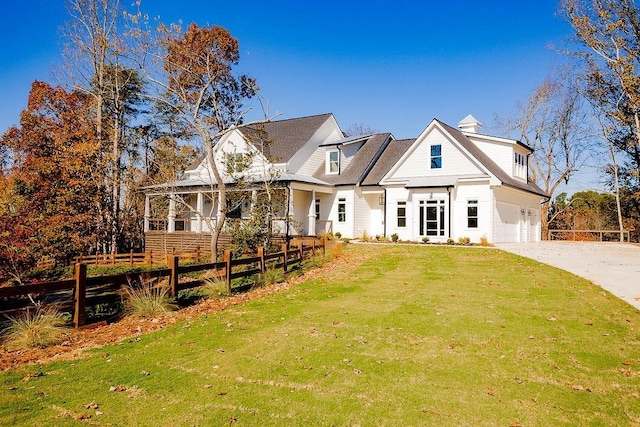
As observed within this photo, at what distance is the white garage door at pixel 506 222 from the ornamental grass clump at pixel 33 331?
21.8 m

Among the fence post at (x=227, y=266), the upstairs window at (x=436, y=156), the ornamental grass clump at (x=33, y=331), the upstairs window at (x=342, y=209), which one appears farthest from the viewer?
the upstairs window at (x=342, y=209)

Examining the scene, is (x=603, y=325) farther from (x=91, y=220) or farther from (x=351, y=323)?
(x=91, y=220)

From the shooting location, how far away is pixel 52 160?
74.9ft

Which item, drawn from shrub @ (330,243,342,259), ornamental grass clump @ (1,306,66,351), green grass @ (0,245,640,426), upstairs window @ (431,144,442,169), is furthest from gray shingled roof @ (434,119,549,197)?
ornamental grass clump @ (1,306,66,351)

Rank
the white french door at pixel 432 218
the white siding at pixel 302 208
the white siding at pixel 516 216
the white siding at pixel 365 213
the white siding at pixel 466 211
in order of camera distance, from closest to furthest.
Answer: the white siding at pixel 466 211 < the white siding at pixel 516 216 < the white french door at pixel 432 218 < the white siding at pixel 302 208 < the white siding at pixel 365 213

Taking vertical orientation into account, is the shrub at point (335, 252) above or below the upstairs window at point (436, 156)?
below

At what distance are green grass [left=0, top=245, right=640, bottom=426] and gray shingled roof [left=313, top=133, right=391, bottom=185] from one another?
18720 millimetres

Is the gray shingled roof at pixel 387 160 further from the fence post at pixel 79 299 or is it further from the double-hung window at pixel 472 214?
the fence post at pixel 79 299

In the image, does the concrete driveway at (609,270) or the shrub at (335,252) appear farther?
the shrub at (335,252)

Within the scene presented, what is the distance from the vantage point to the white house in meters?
23.7

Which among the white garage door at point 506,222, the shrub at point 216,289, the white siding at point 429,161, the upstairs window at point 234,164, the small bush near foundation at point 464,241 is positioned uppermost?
the white siding at point 429,161

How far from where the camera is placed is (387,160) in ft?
96.4

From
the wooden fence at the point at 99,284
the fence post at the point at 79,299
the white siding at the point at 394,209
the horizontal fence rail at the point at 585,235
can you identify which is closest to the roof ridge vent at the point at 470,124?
the white siding at the point at 394,209

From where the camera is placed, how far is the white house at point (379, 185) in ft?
77.7
